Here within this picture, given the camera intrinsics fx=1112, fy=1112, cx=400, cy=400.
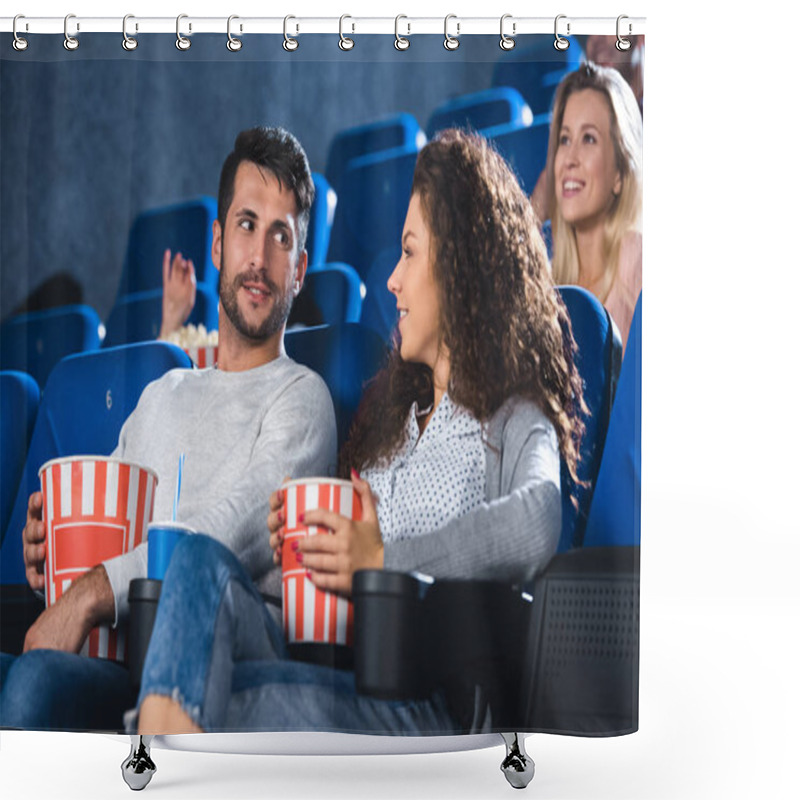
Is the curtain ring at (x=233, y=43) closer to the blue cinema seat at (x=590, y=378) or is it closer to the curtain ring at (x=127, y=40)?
the curtain ring at (x=127, y=40)

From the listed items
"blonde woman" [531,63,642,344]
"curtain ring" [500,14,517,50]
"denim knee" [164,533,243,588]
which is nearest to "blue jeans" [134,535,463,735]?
"denim knee" [164,533,243,588]

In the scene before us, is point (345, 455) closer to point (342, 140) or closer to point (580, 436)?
point (580, 436)

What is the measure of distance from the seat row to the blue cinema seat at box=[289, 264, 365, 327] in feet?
0.08

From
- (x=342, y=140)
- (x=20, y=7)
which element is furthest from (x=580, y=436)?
(x=20, y=7)

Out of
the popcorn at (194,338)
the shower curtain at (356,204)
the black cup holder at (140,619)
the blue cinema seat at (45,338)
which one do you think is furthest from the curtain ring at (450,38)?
the black cup holder at (140,619)

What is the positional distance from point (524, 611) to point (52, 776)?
937 mm

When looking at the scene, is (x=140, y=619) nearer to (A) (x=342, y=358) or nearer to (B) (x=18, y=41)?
(A) (x=342, y=358)

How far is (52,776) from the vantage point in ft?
6.77

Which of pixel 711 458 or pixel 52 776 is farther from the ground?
pixel 711 458

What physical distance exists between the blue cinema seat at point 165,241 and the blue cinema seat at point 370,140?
0.22 meters

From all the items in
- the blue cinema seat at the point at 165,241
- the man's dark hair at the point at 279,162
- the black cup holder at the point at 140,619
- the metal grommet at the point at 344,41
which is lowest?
the black cup holder at the point at 140,619

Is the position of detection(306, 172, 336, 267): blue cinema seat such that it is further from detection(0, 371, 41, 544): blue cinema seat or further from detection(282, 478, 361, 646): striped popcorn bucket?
detection(0, 371, 41, 544): blue cinema seat

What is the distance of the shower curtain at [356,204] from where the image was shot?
1892 millimetres

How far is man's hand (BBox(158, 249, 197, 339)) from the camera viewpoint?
6.26ft
